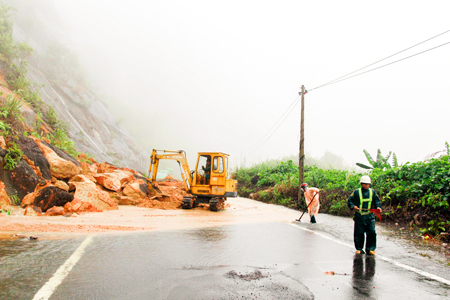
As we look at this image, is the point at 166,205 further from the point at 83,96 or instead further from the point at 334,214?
the point at 83,96

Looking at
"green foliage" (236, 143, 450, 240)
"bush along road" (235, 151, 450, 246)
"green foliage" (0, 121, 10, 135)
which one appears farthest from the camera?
"green foliage" (0, 121, 10, 135)

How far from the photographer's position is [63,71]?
4600cm

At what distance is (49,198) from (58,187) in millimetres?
1502

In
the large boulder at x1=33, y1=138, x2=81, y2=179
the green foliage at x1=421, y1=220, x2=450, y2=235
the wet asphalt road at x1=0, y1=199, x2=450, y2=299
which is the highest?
the large boulder at x1=33, y1=138, x2=81, y2=179

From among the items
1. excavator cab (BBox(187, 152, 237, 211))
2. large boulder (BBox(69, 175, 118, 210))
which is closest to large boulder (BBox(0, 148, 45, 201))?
large boulder (BBox(69, 175, 118, 210))

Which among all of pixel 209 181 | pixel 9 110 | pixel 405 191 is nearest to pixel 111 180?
pixel 209 181

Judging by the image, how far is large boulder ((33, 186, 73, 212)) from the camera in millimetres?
12203

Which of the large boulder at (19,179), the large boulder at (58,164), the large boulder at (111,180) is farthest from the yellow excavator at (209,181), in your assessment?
the large boulder at (19,179)

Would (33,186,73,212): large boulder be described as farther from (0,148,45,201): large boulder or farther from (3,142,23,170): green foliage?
(3,142,23,170): green foliage

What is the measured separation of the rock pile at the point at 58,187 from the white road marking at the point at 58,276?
237 inches

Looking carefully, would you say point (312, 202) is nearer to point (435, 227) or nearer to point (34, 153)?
point (435, 227)

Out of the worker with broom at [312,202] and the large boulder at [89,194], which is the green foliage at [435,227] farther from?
the large boulder at [89,194]

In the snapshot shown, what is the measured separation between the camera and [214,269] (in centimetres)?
591

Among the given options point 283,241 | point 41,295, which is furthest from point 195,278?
point 283,241
